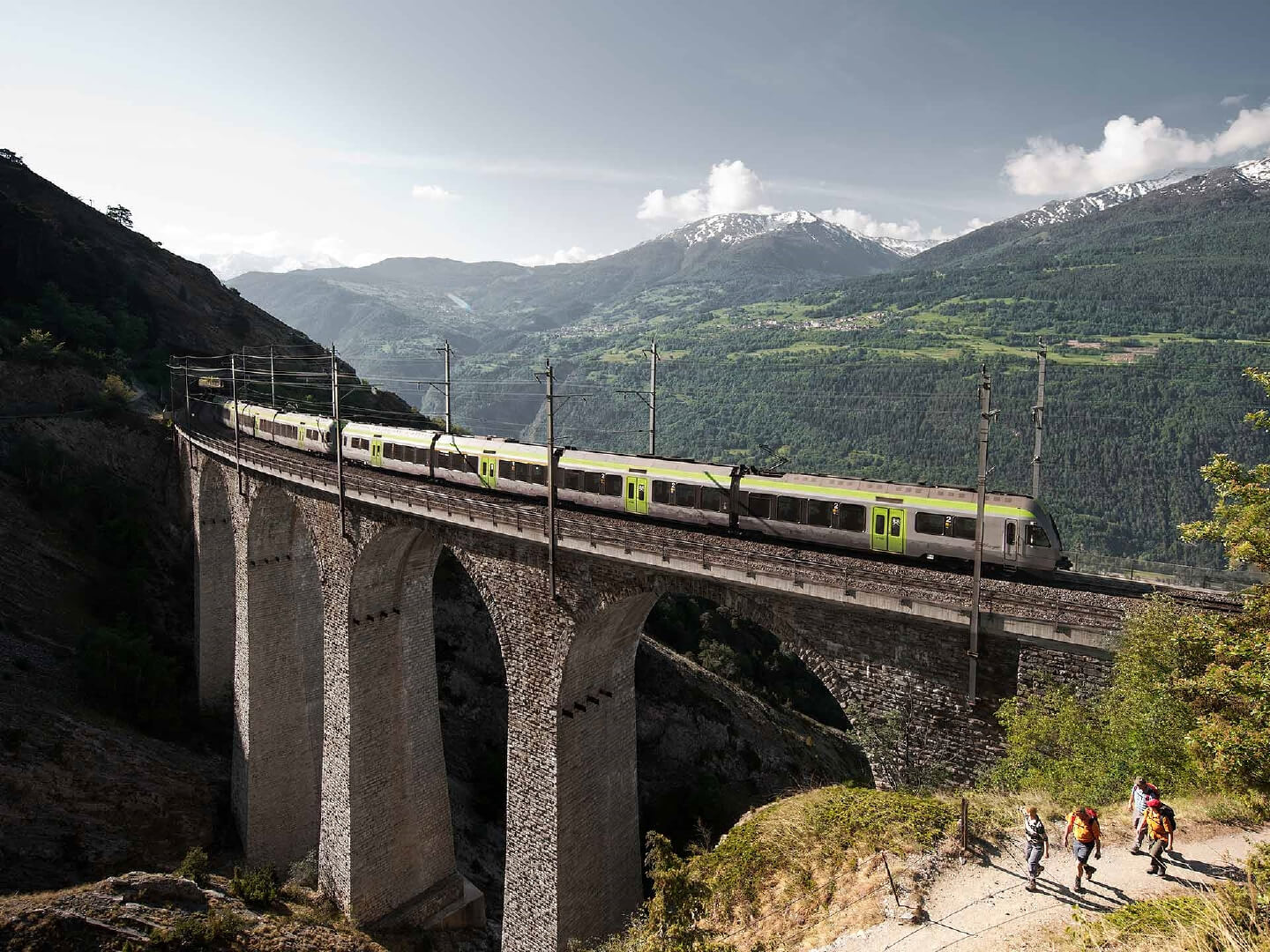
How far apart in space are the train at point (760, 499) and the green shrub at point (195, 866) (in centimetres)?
1613

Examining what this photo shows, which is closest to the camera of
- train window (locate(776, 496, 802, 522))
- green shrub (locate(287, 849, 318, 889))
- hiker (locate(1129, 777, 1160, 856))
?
hiker (locate(1129, 777, 1160, 856))

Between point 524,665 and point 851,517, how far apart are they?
9.50 metres

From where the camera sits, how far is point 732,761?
3831 cm

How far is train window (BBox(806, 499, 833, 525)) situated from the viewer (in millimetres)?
16844

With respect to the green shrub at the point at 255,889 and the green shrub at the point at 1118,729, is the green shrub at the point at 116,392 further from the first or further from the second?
the green shrub at the point at 1118,729

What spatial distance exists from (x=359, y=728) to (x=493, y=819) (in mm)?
13016

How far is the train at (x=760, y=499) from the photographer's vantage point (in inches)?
585

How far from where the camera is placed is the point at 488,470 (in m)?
24.6

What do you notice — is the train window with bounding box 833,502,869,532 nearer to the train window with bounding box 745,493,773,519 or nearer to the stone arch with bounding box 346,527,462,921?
the train window with bounding box 745,493,773,519

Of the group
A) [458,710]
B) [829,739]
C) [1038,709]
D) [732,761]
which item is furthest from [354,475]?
[829,739]

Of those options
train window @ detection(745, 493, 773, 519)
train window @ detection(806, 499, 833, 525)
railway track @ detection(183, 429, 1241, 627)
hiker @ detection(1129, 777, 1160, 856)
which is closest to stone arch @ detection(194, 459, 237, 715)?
railway track @ detection(183, 429, 1241, 627)

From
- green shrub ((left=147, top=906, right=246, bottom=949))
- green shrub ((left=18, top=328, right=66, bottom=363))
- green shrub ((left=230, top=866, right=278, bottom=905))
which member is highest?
green shrub ((left=18, top=328, right=66, bottom=363))

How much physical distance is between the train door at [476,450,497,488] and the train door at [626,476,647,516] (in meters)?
6.04

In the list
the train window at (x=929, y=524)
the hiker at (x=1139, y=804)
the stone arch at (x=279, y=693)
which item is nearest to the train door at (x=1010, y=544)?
the train window at (x=929, y=524)
